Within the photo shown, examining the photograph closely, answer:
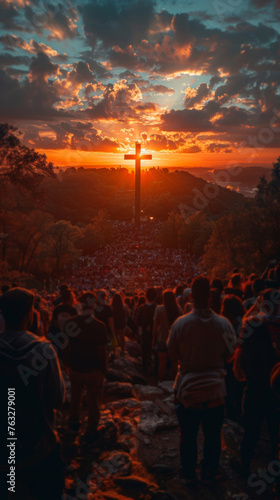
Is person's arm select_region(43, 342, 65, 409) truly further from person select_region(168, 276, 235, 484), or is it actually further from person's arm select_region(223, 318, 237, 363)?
person's arm select_region(223, 318, 237, 363)

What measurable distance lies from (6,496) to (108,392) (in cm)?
385

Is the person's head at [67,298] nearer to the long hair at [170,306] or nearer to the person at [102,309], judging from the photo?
the person at [102,309]

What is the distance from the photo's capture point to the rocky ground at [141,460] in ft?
9.82

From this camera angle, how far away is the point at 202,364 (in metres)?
2.85

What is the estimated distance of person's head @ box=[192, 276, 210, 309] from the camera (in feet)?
9.48

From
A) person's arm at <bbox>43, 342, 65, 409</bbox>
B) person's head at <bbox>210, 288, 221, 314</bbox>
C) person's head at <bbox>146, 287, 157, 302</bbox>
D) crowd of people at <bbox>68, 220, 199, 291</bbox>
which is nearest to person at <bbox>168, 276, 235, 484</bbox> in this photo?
person's arm at <bbox>43, 342, 65, 409</bbox>

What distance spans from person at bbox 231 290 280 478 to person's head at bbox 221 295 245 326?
47.2 inches

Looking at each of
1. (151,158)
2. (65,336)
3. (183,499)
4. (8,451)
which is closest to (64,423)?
(65,336)

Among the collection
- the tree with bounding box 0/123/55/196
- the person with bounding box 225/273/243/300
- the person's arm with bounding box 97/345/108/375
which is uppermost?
the tree with bounding box 0/123/55/196

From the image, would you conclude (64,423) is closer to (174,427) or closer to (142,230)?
(174,427)

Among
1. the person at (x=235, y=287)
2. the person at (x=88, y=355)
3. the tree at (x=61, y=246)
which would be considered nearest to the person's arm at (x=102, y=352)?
the person at (x=88, y=355)

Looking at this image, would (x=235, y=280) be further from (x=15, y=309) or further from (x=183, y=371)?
(x=15, y=309)

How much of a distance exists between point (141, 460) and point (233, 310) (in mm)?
2099

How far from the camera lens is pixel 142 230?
220 ft
